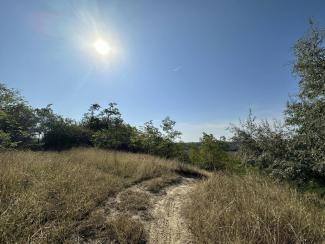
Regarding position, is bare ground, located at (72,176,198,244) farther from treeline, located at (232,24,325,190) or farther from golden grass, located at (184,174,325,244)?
treeline, located at (232,24,325,190)

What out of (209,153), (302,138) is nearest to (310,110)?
(302,138)

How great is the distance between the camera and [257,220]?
3951mm

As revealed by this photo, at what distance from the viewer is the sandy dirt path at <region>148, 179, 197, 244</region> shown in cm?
468

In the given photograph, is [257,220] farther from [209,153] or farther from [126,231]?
[209,153]

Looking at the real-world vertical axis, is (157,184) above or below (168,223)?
above

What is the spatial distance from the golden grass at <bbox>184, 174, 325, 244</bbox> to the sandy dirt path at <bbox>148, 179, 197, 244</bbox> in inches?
8.5

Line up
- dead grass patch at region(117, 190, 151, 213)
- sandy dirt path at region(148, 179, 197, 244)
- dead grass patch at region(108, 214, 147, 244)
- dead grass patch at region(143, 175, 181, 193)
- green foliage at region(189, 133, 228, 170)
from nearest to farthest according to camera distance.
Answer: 1. dead grass patch at region(108, 214, 147, 244)
2. sandy dirt path at region(148, 179, 197, 244)
3. dead grass patch at region(117, 190, 151, 213)
4. dead grass patch at region(143, 175, 181, 193)
5. green foliage at region(189, 133, 228, 170)

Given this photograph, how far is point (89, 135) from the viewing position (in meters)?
32.6

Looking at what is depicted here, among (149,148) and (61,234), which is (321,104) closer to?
(61,234)

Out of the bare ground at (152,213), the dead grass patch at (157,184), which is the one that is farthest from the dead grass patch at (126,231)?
the dead grass patch at (157,184)

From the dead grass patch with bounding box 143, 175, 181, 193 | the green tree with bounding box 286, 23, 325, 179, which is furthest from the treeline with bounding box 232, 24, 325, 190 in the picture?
the dead grass patch with bounding box 143, 175, 181, 193

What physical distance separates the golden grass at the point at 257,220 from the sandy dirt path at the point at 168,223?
0.22 meters

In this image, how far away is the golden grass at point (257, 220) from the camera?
385 cm

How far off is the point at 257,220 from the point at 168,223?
2.22 meters
